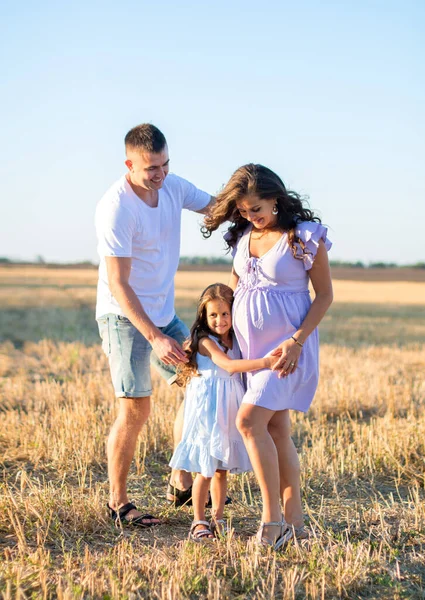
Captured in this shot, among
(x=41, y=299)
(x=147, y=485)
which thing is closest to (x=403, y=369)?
(x=147, y=485)

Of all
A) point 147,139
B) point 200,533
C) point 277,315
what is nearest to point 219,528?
point 200,533

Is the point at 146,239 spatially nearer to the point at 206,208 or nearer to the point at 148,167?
the point at 148,167

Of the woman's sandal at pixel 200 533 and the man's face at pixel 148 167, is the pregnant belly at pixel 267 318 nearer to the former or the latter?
the man's face at pixel 148 167

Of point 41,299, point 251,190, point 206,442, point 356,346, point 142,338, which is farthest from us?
point 41,299

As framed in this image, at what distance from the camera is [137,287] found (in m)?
5.46

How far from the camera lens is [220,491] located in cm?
516

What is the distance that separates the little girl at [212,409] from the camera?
5016 mm

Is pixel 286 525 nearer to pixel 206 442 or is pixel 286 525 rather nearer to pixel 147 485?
pixel 206 442

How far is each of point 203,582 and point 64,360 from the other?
30.6 ft

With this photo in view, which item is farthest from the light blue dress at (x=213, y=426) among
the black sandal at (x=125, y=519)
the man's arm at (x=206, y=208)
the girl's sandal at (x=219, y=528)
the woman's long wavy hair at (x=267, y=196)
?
the man's arm at (x=206, y=208)

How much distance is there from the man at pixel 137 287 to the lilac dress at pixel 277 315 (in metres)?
0.50

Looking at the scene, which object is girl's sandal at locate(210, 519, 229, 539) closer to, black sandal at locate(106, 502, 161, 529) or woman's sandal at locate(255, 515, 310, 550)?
woman's sandal at locate(255, 515, 310, 550)

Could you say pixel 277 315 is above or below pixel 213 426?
above

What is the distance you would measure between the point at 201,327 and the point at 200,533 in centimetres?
131
